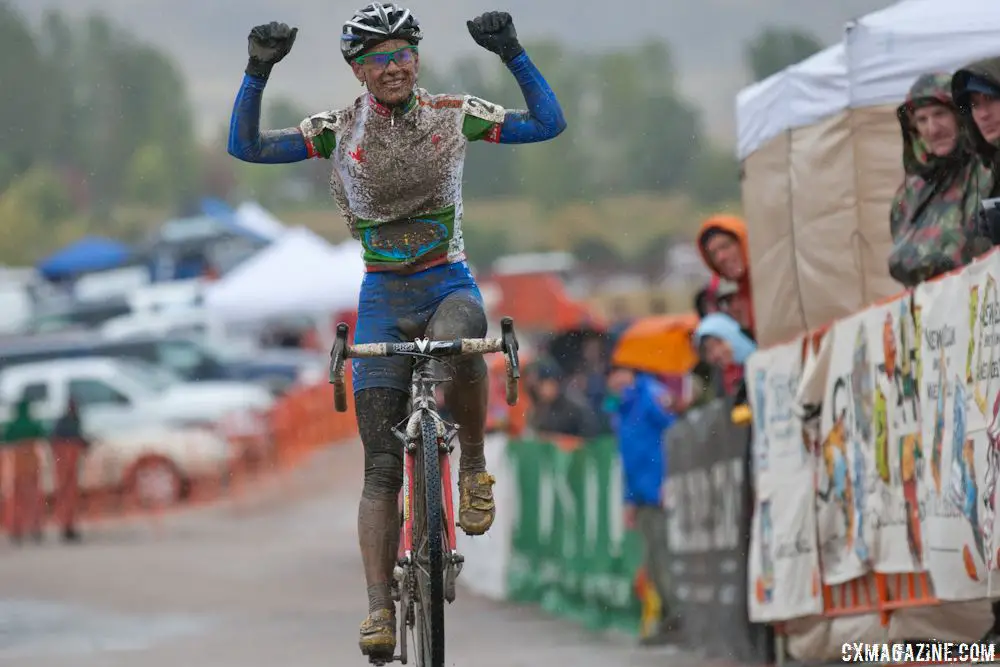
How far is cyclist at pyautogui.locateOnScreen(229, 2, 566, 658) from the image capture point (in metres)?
8.10

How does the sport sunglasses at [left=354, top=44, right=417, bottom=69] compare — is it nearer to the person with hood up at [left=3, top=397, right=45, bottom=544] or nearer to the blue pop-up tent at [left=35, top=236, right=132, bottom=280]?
the person with hood up at [left=3, top=397, right=45, bottom=544]

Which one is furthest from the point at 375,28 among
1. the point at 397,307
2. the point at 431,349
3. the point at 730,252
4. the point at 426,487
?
the point at 730,252

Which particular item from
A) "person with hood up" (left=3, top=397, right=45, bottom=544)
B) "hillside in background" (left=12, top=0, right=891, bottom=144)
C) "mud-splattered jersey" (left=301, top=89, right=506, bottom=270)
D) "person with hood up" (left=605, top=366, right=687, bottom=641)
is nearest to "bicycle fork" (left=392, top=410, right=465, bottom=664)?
"mud-splattered jersey" (left=301, top=89, right=506, bottom=270)

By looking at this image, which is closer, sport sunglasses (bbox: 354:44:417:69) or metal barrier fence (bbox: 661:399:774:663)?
sport sunglasses (bbox: 354:44:417:69)

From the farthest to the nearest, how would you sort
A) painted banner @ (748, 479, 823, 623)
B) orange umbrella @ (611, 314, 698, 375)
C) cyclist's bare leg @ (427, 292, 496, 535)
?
orange umbrella @ (611, 314, 698, 375), painted banner @ (748, 479, 823, 623), cyclist's bare leg @ (427, 292, 496, 535)

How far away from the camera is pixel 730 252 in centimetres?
1291

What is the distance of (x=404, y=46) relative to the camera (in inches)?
315

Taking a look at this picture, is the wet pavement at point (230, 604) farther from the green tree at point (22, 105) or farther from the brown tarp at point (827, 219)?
the green tree at point (22, 105)

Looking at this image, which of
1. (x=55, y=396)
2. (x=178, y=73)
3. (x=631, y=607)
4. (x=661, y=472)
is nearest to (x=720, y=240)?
(x=661, y=472)

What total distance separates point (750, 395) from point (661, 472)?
104 inches

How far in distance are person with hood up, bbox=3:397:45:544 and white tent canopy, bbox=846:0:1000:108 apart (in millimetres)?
19821

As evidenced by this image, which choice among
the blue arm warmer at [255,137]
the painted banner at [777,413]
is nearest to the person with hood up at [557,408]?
the painted banner at [777,413]

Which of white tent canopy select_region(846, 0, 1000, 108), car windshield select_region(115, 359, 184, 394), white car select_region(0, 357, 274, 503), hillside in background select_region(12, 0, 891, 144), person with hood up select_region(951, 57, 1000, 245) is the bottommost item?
person with hood up select_region(951, 57, 1000, 245)

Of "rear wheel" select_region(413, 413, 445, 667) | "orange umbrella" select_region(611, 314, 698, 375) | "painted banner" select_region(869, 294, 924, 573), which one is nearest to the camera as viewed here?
"rear wheel" select_region(413, 413, 445, 667)
